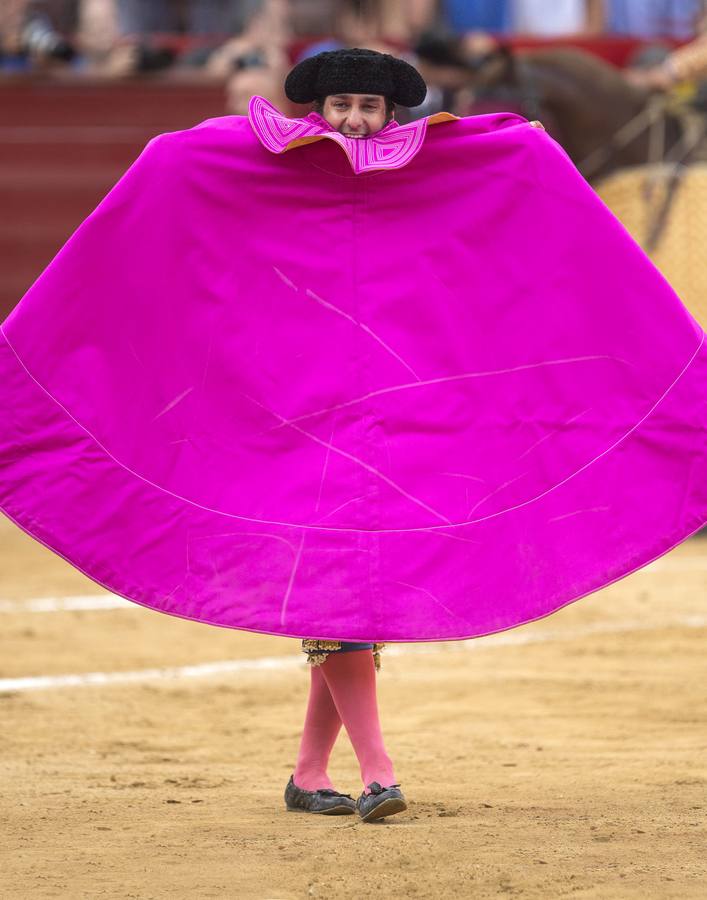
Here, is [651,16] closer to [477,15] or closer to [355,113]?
[477,15]

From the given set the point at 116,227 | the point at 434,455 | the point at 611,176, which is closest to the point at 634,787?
the point at 434,455

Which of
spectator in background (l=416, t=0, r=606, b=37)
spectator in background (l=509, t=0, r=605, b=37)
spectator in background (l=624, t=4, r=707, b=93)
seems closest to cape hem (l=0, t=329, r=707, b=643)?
spectator in background (l=624, t=4, r=707, b=93)

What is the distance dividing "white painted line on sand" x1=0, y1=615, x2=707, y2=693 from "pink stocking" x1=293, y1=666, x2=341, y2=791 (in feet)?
3.15

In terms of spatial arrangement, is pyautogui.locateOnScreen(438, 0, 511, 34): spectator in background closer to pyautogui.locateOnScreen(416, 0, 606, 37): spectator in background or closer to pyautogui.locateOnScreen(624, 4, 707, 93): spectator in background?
pyautogui.locateOnScreen(416, 0, 606, 37): spectator in background

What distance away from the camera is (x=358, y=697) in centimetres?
299

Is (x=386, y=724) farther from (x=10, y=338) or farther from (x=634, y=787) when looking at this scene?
(x=10, y=338)

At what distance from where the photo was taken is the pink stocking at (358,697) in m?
2.98

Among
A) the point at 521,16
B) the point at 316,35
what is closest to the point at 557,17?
the point at 521,16

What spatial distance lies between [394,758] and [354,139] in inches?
53.8

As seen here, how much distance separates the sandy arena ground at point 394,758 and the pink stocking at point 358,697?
13 cm

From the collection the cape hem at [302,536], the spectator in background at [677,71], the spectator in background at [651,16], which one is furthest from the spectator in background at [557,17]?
the cape hem at [302,536]

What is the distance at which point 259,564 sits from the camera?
282 centimetres

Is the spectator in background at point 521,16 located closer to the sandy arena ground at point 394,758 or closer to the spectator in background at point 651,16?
the spectator in background at point 651,16

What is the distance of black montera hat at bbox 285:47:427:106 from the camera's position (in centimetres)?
299
